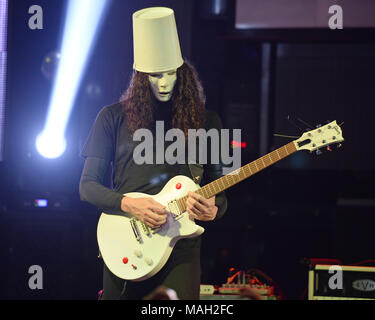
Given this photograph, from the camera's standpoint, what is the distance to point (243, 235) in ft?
12.9

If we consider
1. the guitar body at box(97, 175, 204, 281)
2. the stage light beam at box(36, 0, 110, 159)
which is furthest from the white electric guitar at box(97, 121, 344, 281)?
the stage light beam at box(36, 0, 110, 159)

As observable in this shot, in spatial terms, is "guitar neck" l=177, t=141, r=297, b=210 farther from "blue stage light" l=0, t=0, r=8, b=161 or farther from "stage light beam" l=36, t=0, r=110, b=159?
"blue stage light" l=0, t=0, r=8, b=161

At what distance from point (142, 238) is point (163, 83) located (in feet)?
2.18

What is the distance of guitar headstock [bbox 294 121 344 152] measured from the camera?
2.50 meters

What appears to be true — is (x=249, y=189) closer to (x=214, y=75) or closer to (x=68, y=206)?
(x=214, y=75)

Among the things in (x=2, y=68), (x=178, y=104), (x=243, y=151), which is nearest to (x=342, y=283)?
(x=243, y=151)

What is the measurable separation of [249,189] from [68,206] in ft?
3.98

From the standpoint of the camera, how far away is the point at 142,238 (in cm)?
247

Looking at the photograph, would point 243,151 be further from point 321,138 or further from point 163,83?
point 163,83

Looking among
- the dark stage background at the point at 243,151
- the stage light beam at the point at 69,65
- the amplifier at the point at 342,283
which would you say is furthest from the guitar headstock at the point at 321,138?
the stage light beam at the point at 69,65

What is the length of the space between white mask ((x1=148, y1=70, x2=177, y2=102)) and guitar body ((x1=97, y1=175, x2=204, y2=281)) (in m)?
0.36

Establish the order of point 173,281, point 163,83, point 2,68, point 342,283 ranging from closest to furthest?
point 173,281
point 163,83
point 342,283
point 2,68

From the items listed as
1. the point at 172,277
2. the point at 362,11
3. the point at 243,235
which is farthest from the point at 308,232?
the point at 172,277

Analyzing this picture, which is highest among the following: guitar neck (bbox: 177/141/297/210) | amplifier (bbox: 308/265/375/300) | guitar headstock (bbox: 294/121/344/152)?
guitar headstock (bbox: 294/121/344/152)
